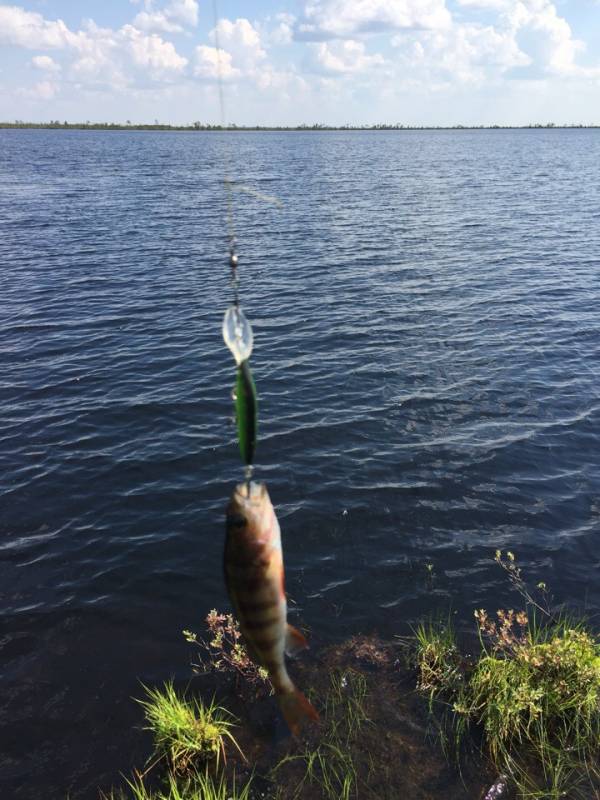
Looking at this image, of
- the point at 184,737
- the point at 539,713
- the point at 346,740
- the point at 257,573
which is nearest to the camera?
the point at 257,573

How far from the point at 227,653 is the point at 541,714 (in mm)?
4814

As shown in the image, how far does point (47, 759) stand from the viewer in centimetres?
795

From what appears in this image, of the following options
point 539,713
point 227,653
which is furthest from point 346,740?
point 539,713

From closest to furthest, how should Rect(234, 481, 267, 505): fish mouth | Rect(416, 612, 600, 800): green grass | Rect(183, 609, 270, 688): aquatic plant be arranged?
Rect(234, 481, 267, 505): fish mouth
Rect(416, 612, 600, 800): green grass
Rect(183, 609, 270, 688): aquatic plant

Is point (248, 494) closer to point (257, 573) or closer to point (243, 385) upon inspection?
point (257, 573)

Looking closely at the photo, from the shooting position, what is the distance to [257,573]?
328 cm

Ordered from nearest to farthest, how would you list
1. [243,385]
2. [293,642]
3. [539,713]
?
[243,385] < [293,642] < [539,713]

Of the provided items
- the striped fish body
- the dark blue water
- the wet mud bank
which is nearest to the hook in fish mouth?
the striped fish body

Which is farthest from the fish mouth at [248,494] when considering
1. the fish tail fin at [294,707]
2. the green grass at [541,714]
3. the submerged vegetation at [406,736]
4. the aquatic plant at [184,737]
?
the green grass at [541,714]

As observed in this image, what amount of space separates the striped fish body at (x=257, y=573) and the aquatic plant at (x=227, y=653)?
17.7 ft

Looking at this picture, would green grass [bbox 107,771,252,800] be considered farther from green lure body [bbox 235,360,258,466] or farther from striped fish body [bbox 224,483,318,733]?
green lure body [bbox 235,360,258,466]

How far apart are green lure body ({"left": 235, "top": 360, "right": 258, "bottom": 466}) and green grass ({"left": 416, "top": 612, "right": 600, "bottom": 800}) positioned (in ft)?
21.8

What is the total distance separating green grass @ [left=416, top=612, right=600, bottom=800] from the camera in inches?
287

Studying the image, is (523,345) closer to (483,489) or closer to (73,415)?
(483,489)
